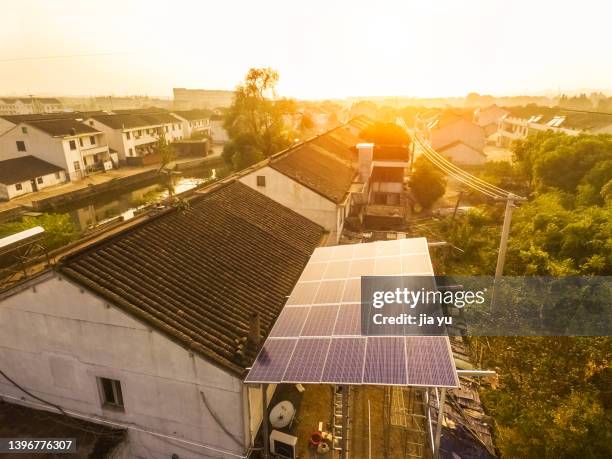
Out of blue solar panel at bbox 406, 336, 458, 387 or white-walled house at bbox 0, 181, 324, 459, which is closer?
blue solar panel at bbox 406, 336, 458, 387

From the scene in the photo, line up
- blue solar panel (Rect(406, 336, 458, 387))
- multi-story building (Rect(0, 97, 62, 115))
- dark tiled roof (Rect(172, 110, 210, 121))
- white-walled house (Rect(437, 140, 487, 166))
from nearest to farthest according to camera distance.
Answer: blue solar panel (Rect(406, 336, 458, 387)), white-walled house (Rect(437, 140, 487, 166)), dark tiled roof (Rect(172, 110, 210, 121)), multi-story building (Rect(0, 97, 62, 115))

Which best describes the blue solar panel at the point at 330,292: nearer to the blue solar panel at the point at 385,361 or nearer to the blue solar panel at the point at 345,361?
the blue solar panel at the point at 345,361

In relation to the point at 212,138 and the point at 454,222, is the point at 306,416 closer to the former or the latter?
the point at 454,222

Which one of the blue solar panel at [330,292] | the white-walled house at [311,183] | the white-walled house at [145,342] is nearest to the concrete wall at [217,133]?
the white-walled house at [311,183]

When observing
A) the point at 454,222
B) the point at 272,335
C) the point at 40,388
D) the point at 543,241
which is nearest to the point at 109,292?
the point at 272,335

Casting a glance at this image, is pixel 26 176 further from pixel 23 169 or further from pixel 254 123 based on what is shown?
pixel 254 123

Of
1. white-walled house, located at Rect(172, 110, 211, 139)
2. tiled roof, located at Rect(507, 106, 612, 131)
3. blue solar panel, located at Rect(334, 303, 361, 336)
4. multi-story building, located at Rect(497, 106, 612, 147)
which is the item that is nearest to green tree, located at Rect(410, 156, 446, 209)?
multi-story building, located at Rect(497, 106, 612, 147)

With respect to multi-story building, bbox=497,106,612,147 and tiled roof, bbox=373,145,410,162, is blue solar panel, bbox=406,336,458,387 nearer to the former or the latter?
tiled roof, bbox=373,145,410,162
